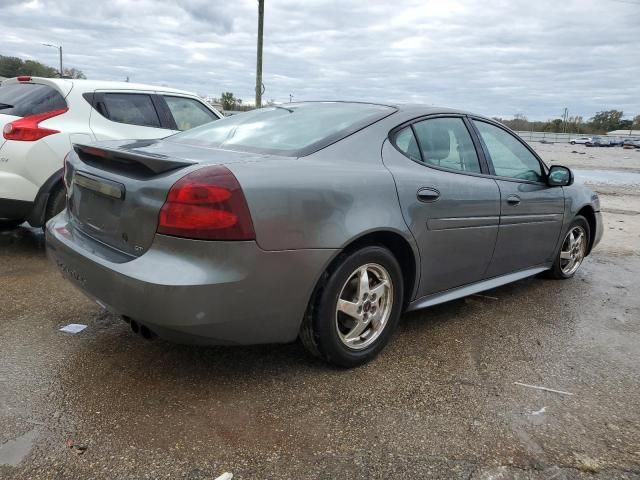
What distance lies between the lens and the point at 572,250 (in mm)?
5047

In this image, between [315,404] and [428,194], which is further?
Answer: [428,194]

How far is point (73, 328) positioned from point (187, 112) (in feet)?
11.1

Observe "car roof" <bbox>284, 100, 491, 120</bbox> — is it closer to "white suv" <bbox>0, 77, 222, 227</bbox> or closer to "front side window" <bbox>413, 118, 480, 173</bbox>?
"front side window" <bbox>413, 118, 480, 173</bbox>

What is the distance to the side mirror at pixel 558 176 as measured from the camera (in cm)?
436

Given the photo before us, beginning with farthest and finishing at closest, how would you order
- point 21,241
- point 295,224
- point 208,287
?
point 21,241 → point 295,224 → point 208,287

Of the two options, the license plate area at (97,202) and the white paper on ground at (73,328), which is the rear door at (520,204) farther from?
the white paper on ground at (73,328)

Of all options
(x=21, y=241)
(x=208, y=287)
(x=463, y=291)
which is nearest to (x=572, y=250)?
(x=463, y=291)

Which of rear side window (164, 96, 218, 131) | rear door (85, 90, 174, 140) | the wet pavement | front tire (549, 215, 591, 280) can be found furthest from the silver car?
rear side window (164, 96, 218, 131)

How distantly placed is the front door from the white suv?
123 inches

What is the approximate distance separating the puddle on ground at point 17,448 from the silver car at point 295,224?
0.62m

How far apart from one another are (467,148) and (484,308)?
126 cm

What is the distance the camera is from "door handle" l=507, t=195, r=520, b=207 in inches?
151

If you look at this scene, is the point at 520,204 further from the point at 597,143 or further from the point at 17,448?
the point at 597,143

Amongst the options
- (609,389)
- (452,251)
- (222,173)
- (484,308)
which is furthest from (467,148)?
(222,173)
